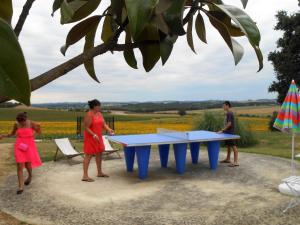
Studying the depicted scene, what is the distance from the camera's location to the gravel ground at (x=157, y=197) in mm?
5105

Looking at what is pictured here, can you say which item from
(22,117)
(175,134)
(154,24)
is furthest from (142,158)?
(154,24)

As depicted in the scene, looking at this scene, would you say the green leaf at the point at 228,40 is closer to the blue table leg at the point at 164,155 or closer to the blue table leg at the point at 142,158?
the blue table leg at the point at 142,158

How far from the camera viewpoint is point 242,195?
243 inches

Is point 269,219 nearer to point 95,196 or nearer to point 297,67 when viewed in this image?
point 95,196

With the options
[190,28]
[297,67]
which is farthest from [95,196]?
[297,67]

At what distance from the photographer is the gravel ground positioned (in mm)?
5105

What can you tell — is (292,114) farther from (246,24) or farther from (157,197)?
(246,24)

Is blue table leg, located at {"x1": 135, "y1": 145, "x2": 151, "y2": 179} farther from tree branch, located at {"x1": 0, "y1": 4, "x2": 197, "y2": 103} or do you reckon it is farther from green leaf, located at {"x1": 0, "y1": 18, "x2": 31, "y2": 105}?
green leaf, located at {"x1": 0, "y1": 18, "x2": 31, "y2": 105}

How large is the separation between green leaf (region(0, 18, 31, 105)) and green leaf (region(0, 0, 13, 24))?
0.10m

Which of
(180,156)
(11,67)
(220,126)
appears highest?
(11,67)

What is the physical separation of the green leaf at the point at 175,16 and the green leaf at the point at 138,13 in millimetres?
76

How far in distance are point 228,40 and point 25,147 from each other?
21.0 ft

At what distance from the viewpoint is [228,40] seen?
0.77 m

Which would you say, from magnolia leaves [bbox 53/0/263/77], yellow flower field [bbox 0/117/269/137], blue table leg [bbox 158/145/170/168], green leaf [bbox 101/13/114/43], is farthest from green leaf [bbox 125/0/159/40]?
yellow flower field [bbox 0/117/269/137]
